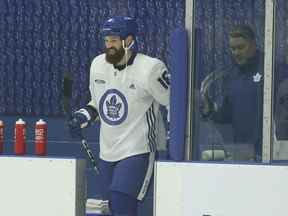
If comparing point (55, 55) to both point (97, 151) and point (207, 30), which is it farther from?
point (207, 30)

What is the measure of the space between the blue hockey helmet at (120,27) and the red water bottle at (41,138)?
2.29ft

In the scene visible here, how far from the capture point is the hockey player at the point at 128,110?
248 inches

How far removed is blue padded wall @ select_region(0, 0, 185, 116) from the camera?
6.75 m

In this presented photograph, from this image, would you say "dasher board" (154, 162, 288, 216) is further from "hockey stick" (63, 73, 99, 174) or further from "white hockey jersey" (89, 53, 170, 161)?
"hockey stick" (63, 73, 99, 174)

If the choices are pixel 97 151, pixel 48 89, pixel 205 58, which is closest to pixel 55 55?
pixel 48 89

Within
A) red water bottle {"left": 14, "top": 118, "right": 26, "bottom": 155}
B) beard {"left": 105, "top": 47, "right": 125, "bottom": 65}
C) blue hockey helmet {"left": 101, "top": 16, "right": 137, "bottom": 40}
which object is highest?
blue hockey helmet {"left": 101, "top": 16, "right": 137, "bottom": 40}

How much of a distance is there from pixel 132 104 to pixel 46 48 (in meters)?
0.84

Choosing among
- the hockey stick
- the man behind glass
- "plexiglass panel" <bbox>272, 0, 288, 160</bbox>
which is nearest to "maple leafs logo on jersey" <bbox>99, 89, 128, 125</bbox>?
the hockey stick

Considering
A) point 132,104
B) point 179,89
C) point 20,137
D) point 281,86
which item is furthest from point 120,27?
point 281,86

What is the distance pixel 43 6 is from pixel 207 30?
1.30m

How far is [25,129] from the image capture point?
260 inches

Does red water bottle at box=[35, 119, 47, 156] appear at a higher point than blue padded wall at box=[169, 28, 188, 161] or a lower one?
lower

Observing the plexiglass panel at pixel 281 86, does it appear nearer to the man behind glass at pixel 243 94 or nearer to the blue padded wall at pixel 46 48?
the man behind glass at pixel 243 94

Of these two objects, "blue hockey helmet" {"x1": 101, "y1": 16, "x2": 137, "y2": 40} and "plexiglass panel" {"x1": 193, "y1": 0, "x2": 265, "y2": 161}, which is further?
"blue hockey helmet" {"x1": 101, "y1": 16, "x2": 137, "y2": 40}
